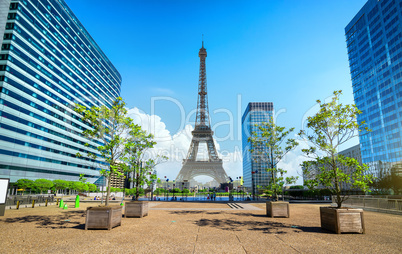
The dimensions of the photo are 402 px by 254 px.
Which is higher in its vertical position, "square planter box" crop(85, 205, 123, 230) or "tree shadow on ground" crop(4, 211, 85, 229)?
"square planter box" crop(85, 205, 123, 230)

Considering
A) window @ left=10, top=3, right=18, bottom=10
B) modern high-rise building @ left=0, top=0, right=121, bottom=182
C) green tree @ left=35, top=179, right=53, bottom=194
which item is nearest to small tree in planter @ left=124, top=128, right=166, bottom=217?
modern high-rise building @ left=0, top=0, right=121, bottom=182

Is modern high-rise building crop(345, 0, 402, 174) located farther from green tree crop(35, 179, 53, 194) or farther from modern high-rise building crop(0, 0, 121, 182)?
green tree crop(35, 179, 53, 194)

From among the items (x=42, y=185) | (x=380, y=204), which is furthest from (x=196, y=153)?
(x=380, y=204)

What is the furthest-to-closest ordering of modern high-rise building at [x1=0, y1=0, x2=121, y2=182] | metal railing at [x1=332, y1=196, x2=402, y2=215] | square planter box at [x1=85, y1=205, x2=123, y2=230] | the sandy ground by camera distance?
modern high-rise building at [x1=0, y1=0, x2=121, y2=182] < metal railing at [x1=332, y1=196, x2=402, y2=215] < square planter box at [x1=85, y1=205, x2=123, y2=230] < the sandy ground

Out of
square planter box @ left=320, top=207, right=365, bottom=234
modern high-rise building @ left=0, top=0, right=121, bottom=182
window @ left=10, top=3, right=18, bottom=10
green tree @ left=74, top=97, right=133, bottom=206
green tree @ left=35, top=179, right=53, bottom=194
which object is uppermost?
window @ left=10, top=3, right=18, bottom=10

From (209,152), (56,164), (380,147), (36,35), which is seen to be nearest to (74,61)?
(36,35)

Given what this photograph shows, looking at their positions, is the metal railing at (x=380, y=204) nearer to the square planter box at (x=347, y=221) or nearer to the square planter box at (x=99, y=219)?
the square planter box at (x=347, y=221)
